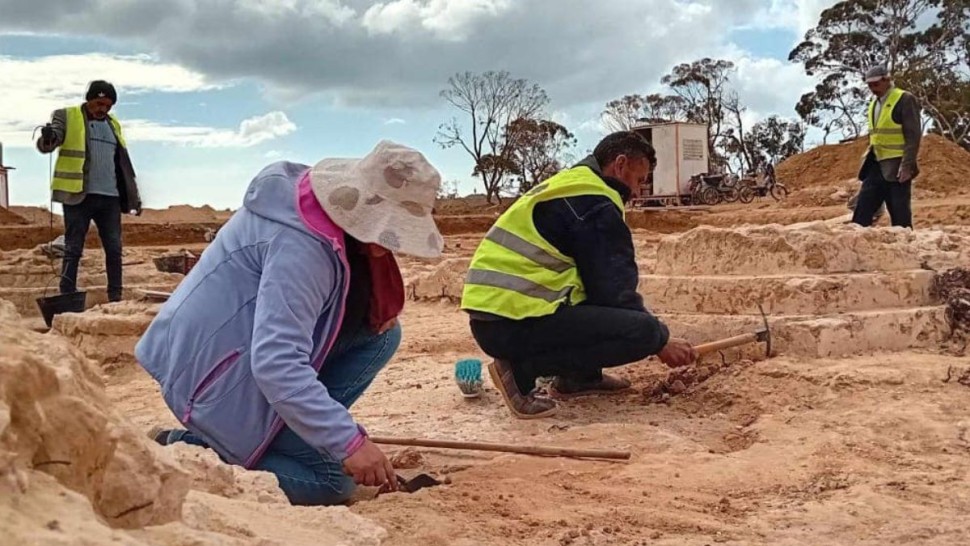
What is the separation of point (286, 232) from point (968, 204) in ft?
43.9

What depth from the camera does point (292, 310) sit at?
2.51 m

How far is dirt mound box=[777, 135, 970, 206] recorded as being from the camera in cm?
1956

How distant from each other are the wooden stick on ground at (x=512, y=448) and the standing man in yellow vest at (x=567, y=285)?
61 centimetres

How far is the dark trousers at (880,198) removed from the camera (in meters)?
7.06

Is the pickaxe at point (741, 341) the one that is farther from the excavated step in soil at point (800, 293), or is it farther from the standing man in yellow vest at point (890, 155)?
the standing man in yellow vest at point (890, 155)

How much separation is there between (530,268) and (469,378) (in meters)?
0.70

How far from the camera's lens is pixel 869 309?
15.9 ft

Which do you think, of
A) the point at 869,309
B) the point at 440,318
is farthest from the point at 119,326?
the point at 869,309

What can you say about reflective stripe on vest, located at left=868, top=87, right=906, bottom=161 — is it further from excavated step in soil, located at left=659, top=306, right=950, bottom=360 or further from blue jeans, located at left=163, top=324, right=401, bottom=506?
blue jeans, located at left=163, top=324, right=401, bottom=506

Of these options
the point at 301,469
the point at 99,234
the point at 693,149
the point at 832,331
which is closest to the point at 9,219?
the point at 693,149

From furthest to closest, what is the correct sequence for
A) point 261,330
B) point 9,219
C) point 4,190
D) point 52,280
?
1. point 4,190
2. point 9,219
3. point 52,280
4. point 261,330

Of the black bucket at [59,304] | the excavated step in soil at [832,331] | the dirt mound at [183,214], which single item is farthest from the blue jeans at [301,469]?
the dirt mound at [183,214]

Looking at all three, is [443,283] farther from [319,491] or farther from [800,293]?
[319,491]

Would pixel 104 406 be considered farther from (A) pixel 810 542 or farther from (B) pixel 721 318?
(B) pixel 721 318
